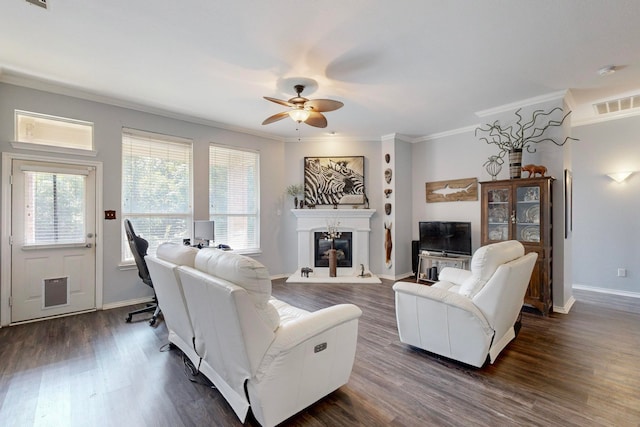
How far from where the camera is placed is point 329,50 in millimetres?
2666

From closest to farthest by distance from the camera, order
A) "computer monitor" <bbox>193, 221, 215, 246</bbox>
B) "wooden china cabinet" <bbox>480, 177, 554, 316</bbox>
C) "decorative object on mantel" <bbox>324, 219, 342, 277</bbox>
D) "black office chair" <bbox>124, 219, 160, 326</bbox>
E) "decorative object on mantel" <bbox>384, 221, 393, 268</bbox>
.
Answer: "black office chair" <bbox>124, 219, 160, 326</bbox> → "wooden china cabinet" <bbox>480, 177, 554, 316</bbox> → "computer monitor" <bbox>193, 221, 215, 246</bbox> → "decorative object on mantel" <bbox>324, 219, 342, 277</bbox> → "decorative object on mantel" <bbox>384, 221, 393, 268</bbox>

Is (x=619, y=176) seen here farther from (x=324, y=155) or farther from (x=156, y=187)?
(x=156, y=187)

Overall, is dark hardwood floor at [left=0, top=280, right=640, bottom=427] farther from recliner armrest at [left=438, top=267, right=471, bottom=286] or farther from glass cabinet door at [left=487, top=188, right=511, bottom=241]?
glass cabinet door at [left=487, top=188, right=511, bottom=241]

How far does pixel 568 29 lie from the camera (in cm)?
237

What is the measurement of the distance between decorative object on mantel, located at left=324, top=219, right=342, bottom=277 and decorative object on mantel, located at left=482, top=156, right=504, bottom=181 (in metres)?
2.79

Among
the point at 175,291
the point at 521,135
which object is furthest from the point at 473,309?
the point at 521,135

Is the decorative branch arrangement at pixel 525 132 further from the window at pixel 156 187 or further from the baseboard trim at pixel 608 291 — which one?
the window at pixel 156 187

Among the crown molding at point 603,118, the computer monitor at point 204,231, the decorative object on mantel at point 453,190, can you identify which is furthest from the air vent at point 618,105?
the computer monitor at point 204,231

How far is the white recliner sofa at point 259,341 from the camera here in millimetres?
1553

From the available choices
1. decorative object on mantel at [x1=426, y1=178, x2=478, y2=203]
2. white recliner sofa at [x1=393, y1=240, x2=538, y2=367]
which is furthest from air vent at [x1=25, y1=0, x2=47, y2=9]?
decorative object on mantel at [x1=426, y1=178, x2=478, y2=203]

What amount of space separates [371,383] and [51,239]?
4.09 meters

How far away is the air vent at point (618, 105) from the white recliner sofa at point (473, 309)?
3.11 meters

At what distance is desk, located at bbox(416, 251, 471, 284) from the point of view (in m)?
4.86

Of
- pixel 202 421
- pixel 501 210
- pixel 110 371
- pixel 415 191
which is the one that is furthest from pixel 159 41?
pixel 415 191
